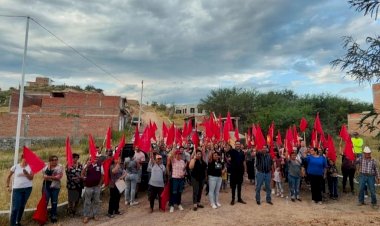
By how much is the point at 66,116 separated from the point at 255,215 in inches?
1452

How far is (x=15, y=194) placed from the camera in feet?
26.2

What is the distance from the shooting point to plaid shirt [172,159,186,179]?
9.45 metres

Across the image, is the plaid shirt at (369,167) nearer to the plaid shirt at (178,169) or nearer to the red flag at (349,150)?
the red flag at (349,150)

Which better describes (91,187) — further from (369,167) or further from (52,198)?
(369,167)

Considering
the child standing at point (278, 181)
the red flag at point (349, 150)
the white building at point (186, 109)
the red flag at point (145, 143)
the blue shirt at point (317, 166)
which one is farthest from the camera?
the white building at point (186, 109)

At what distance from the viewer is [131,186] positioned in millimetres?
10289

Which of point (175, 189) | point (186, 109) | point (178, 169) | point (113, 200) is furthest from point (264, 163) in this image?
point (186, 109)

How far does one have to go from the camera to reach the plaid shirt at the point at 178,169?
9453 millimetres

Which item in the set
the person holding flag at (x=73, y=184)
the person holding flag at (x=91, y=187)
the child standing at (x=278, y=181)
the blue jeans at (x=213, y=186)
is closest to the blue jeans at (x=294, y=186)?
the child standing at (x=278, y=181)

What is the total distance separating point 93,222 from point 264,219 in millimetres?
4330

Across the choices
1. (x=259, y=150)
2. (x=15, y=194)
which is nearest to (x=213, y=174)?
(x=259, y=150)

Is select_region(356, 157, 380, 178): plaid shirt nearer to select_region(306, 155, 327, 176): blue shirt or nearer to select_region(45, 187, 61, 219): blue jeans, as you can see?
select_region(306, 155, 327, 176): blue shirt

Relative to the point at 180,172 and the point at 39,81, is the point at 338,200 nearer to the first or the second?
the point at 180,172

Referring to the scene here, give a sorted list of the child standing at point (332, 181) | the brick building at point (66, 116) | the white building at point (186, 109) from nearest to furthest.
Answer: the child standing at point (332, 181) < the brick building at point (66, 116) < the white building at point (186, 109)
